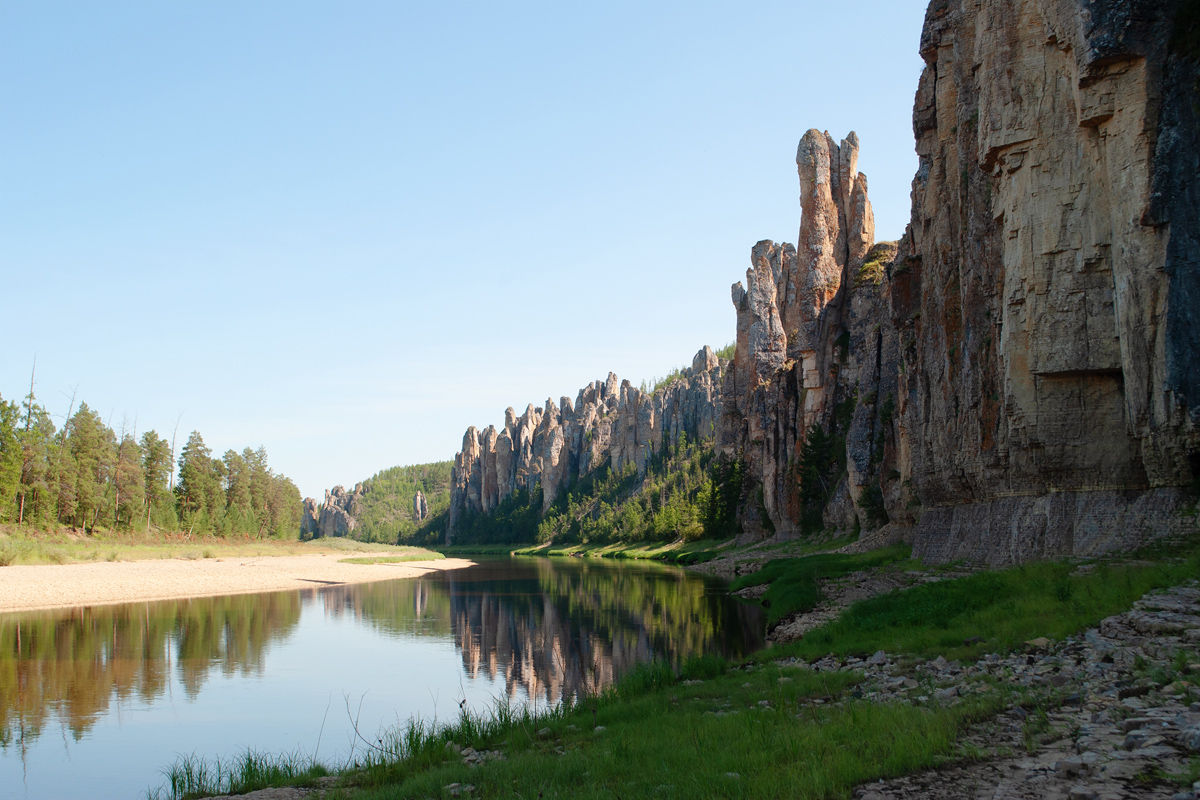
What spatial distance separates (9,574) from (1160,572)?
4598 cm

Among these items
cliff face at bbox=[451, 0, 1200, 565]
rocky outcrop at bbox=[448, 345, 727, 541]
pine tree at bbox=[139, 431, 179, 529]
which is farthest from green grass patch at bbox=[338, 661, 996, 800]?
rocky outcrop at bbox=[448, 345, 727, 541]

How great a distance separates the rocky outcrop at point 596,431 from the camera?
453ft

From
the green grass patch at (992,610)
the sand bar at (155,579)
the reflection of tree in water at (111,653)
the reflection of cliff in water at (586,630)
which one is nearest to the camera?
the green grass patch at (992,610)

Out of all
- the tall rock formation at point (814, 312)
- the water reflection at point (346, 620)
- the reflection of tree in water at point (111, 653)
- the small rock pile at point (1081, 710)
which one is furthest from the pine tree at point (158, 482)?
the small rock pile at point (1081, 710)

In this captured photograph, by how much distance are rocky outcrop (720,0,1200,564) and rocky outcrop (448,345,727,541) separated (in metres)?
89.1

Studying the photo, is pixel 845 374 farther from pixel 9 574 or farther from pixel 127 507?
pixel 127 507

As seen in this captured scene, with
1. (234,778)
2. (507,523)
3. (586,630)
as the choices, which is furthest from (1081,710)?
(507,523)

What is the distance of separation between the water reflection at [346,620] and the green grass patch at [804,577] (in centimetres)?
112

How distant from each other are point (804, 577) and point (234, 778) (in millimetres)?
23318

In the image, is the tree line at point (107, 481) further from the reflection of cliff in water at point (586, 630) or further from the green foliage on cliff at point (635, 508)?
the green foliage on cliff at point (635, 508)

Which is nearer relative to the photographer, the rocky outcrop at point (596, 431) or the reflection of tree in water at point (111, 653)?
the reflection of tree in water at point (111, 653)

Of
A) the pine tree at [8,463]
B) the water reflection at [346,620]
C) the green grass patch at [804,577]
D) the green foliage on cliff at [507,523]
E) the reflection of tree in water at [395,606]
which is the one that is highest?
the pine tree at [8,463]

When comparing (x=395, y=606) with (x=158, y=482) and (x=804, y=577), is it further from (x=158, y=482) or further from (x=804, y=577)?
(x=158, y=482)

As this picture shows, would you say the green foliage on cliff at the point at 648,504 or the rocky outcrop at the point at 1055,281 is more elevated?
the rocky outcrop at the point at 1055,281
